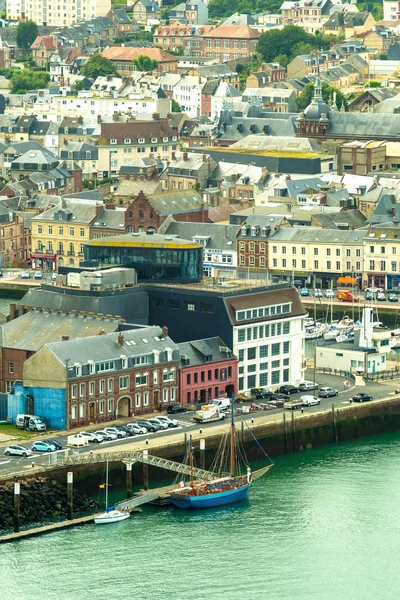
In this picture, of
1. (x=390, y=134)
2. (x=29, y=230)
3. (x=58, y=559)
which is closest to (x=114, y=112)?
(x=390, y=134)

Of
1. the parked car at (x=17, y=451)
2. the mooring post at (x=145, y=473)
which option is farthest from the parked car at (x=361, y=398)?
the parked car at (x=17, y=451)

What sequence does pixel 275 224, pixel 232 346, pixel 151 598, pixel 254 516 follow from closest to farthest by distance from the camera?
pixel 151 598 < pixel 254 516 < pixel 232 346 < pixel 275 224

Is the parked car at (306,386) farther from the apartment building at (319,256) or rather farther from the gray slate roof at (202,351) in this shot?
the apartment building at (319,256)

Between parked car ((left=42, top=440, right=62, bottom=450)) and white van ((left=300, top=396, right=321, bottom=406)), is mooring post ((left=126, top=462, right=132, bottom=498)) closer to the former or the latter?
parked car ((left=42, top=440, right=62, bottom=450))

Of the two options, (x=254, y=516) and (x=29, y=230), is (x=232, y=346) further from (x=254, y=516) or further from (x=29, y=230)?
(x=29, y=230)

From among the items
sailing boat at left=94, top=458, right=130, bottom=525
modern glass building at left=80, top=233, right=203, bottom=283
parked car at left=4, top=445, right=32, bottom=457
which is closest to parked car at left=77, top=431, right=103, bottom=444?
parked car at left=4, top=445, right=32, bottom=457

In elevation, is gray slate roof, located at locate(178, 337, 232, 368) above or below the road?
above

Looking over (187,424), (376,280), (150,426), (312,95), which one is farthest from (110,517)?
(312,95)
